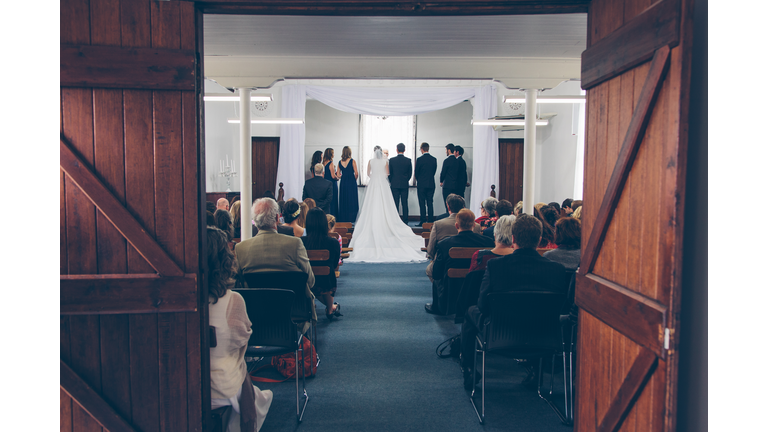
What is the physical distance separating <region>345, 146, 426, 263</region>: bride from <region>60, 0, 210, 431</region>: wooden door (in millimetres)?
5605

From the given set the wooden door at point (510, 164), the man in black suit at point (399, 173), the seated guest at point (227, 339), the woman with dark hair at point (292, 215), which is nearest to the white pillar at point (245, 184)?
the woman with dark hair at point (292, 215)

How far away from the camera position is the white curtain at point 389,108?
868 centimetres

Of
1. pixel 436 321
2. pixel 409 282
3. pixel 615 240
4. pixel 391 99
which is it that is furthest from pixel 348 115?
pixel 615 240

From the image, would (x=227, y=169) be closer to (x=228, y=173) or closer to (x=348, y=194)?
(x=228, y=173)

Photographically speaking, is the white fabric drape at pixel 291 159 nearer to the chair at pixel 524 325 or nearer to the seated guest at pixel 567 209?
the seated guest at pixel 567 209

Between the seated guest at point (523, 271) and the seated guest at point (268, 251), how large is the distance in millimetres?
1144

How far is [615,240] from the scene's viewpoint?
5.98ft

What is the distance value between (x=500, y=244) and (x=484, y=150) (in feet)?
23.0

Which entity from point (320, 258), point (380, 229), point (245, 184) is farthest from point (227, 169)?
point (320, 258)

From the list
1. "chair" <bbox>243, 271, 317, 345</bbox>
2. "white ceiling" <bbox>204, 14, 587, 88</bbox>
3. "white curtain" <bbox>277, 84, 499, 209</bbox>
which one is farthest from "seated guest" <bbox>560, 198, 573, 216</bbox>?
"white curtain" <bbox>277, 84, 499, 209</bbox>

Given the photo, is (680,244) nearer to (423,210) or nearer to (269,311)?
(269,311)

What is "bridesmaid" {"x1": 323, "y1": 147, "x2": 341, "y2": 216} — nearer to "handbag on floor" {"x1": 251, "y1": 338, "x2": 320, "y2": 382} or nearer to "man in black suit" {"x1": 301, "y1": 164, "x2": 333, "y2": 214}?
"man in black suit" {"x1": 301, "y1": 164, "x2": 333, "y2": 214}

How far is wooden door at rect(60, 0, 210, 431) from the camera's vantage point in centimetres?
188

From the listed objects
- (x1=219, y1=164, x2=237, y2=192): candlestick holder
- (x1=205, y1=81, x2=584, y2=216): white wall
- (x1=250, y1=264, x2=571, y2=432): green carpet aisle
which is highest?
(x1=205, y1=81, x2=584, y2=216): white wall
